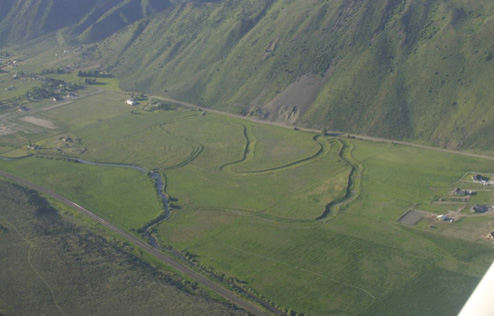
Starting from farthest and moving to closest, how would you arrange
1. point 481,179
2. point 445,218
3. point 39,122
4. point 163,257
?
point 39,122 < point 481,179 < point 445,218 < point 163,257

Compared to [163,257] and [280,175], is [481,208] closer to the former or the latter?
[280,175]

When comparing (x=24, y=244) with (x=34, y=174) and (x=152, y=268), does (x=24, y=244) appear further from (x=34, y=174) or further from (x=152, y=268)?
(x=34, y=174)

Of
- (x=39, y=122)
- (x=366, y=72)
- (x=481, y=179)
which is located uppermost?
(x=366, y=72)

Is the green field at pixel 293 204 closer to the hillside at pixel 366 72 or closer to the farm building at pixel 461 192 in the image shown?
the farm building at pixel 461 192

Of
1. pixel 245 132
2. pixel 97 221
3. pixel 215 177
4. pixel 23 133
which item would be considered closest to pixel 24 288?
pixel 97 221

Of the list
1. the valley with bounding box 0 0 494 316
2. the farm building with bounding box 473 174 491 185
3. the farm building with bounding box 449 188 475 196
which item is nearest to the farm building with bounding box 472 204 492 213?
the valley with bounding box 0 0 494 316

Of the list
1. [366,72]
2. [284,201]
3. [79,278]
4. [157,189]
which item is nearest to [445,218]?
[284,201]

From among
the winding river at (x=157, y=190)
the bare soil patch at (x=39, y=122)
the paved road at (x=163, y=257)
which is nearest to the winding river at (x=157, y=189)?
the winding river at (x=157, y=190)
